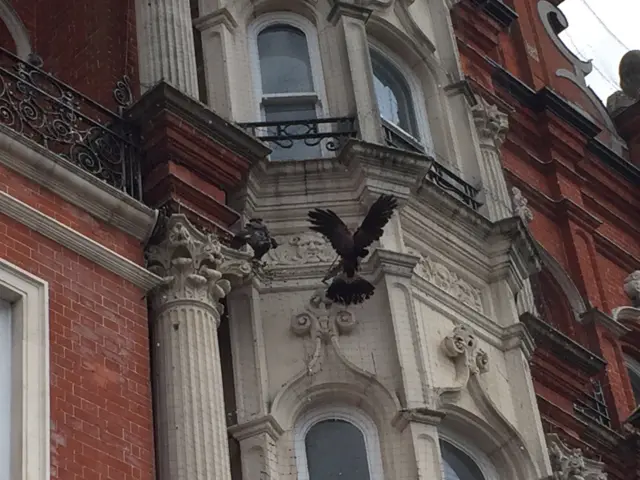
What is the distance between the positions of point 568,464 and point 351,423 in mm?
3280

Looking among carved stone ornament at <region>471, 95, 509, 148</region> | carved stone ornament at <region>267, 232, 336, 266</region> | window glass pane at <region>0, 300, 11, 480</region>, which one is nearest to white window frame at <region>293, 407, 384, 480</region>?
carved stone ornament at <region>267, 232, 336, 266</region>

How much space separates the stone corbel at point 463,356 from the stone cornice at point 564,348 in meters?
2.92

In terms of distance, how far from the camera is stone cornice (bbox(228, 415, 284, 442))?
1395cm

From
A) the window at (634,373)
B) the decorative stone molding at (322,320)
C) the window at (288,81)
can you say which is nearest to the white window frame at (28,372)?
the decorative stone molding at (322,320)

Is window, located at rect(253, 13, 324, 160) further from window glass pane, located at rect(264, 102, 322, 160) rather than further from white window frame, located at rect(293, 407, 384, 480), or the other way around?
white window frame, located at rect(293, 407, 384, 480)

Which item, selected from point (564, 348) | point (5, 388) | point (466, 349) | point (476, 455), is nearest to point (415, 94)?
point (564, 348)

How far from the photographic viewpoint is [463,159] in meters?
17.5

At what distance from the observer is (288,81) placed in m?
17.0

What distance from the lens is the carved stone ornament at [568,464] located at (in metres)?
16.8

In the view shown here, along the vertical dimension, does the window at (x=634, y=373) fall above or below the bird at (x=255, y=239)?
Result: above

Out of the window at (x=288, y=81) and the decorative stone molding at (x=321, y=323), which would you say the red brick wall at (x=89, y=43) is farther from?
the decorative stone molding at (x=321, y=323)

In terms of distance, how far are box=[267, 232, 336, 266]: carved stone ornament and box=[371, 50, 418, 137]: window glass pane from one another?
7.91 ft

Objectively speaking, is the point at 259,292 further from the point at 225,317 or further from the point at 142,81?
the point at 142,81

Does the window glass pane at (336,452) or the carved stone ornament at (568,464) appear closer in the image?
the window glass pane at (336,452)
